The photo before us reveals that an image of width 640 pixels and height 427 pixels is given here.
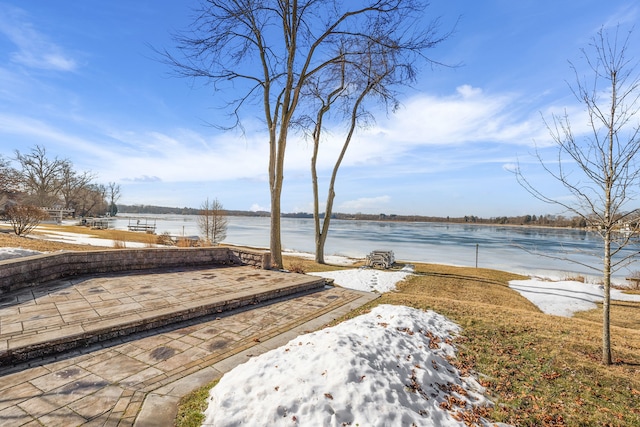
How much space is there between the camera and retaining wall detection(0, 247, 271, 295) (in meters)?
5.00

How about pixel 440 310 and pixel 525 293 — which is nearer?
pixel 440 310

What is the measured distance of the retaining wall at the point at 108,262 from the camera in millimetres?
5004

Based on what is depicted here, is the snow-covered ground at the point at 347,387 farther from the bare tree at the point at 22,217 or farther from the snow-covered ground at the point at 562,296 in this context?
the bare tree at the point at 22,217

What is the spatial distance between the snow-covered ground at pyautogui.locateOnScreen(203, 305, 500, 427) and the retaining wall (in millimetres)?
4904

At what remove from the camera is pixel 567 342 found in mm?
4508

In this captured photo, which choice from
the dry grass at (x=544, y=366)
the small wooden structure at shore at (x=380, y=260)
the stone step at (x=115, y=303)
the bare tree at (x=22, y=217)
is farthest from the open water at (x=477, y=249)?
the bare tree at (x=22, y=217)

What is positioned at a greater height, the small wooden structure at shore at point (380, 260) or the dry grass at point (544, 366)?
the dry grass at point (544, 366)

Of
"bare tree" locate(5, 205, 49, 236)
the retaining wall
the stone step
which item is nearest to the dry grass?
the stone step

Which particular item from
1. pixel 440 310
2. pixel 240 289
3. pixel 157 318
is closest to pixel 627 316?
pixel 440 310

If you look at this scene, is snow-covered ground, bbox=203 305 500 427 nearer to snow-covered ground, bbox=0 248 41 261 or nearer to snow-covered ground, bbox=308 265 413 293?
snow-covered ground, bbox=308 265 413 293

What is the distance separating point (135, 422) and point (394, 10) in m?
10.5

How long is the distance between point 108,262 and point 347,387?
6633mm

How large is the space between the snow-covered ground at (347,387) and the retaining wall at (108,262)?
490 centimetres

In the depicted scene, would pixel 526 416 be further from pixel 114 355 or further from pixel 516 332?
pixel 114 355
